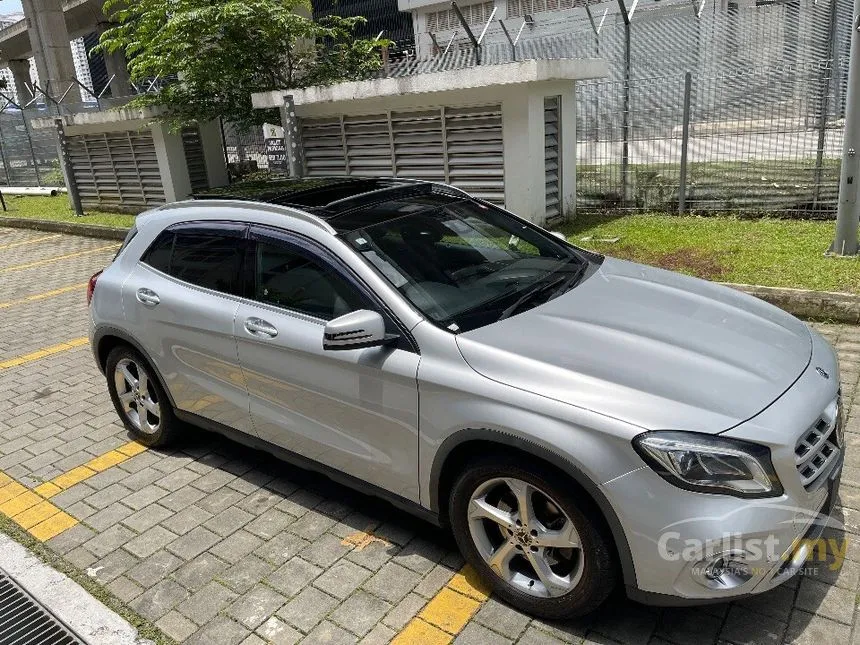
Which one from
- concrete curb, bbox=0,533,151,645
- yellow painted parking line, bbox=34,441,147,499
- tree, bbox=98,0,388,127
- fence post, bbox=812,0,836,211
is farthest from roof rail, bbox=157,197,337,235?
tree, bbox=98,0,388,127

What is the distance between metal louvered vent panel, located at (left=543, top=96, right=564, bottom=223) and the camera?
975 centimetres

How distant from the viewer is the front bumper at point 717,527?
2275 mm

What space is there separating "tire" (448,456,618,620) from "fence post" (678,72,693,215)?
25.8 ft

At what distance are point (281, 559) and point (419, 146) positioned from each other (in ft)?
26.6

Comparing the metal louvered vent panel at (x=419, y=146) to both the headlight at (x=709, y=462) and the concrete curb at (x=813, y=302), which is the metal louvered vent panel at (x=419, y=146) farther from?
the headlight at (x=709, y=462)

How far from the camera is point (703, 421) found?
2.35 metres

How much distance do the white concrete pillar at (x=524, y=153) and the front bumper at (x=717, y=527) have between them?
733 cm

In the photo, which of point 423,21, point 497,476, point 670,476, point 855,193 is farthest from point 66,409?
point 423,21

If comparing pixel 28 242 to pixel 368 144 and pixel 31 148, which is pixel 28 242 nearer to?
pixel 368 144

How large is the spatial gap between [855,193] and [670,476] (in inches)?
222

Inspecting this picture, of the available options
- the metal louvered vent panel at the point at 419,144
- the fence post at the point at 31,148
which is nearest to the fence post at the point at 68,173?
the fence post at the point at 31,148

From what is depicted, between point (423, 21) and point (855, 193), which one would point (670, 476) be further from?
point (423, 21)

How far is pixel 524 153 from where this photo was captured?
30.7ft

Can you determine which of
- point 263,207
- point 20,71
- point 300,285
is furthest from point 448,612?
point 20,71
